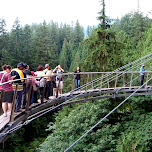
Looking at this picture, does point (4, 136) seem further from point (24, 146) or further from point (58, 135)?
point (24, 146)

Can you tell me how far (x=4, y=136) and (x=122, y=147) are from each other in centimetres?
538

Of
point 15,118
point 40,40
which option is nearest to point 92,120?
point 15,118

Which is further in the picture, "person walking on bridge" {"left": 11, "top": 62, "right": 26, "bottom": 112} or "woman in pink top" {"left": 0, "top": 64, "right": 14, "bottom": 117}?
"person walking on bridge" {"left": 11, "top": 62, "right": 26, "bottom": 112}

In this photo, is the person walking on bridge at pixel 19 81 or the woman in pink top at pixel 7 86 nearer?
the woman in pink top at pixel 7 86

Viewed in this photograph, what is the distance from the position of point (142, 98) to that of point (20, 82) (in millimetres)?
8053

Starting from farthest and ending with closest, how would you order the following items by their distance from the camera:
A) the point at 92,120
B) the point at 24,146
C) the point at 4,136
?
the point at 24,146, the point at 92,120, the point at 4,136

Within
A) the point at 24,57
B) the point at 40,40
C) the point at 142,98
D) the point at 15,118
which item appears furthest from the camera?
the point at 40,40

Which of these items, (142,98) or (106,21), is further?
(106,21)

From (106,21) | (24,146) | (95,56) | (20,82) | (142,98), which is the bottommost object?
(24,146)

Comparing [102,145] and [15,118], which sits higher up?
[15,118]

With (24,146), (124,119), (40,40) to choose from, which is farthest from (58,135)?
(40,40)

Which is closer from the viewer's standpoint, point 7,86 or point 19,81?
point 7,86

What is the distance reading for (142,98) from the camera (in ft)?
36.3

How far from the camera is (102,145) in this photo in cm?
909
